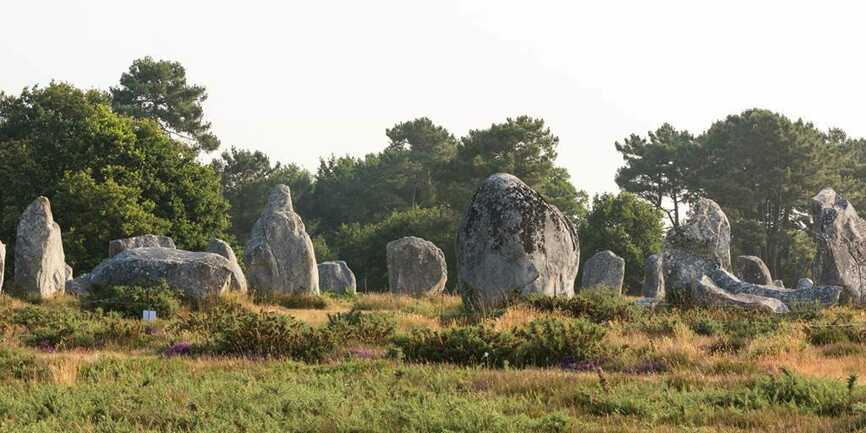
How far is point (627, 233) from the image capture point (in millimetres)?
54219

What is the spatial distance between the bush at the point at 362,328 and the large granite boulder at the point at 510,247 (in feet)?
12.9

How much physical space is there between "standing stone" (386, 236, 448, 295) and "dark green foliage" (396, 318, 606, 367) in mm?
21235

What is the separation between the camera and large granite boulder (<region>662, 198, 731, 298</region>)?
24969 millimetres

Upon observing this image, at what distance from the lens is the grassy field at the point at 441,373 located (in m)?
9.26

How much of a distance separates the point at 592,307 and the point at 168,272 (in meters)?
9.73

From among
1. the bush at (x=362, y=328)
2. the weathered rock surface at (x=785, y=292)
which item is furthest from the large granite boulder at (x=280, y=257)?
the bush at (x=362, y=328)

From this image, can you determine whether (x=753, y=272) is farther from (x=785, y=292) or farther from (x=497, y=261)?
(x=497, y=261)

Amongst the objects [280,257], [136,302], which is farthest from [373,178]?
[136,302]

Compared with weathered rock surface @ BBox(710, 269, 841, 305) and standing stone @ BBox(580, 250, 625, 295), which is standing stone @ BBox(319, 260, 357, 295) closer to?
standing stone @ BBox(580, 250, 625, 295)

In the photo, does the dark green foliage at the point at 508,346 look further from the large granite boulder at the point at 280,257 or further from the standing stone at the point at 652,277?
the standing stone at the point at 652,277

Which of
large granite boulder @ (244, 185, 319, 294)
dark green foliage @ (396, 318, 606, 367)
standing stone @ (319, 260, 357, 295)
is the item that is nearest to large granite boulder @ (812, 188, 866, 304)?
large granite boulder @ (244, 185, 319, 294)

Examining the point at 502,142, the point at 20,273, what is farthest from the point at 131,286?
the point at 502,142

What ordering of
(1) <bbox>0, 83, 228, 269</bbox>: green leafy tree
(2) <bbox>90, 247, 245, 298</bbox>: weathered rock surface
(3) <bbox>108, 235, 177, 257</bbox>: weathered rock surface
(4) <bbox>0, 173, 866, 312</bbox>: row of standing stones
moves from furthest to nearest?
(1) <bbox>0, 83, 228, 269</bbox>: green leafy tree
(3) <bbox>108, 235, 177, 257</bbox>: weathered rock surface
(2) <bbox>90, 247, 245, 298</bbox>: weathered rock surface
(4) <bbox>0, 173, 866, 312</bbox>: row of standing stones

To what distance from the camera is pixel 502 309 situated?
62.8ft
